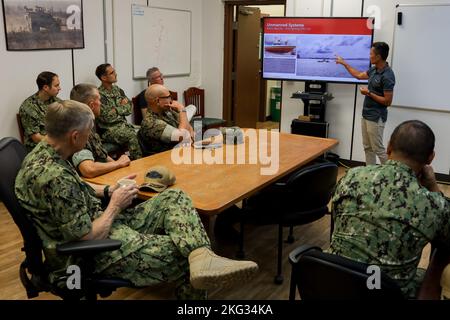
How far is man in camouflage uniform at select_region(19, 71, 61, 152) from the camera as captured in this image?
438cm

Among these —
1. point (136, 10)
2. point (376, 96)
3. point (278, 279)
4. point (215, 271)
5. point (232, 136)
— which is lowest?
point (278, 279)

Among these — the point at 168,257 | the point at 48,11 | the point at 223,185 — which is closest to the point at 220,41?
the point at 48,11

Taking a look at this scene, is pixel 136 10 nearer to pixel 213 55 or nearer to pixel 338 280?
pixel 213 55

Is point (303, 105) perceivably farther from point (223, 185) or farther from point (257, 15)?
point (223, 185)

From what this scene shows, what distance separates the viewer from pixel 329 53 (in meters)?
5.70

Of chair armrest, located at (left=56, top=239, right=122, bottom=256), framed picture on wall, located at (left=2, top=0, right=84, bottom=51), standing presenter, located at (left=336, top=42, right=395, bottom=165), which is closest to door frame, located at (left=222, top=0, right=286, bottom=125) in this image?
standing presenter, located at (left=336, top=42, right=395, bottom=165)

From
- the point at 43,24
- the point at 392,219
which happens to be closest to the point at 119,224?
the point at 392,219

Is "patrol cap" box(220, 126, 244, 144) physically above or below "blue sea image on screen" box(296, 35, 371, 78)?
below

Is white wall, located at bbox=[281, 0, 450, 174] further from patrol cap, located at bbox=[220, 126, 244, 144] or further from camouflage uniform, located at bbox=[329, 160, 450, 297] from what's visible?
camouflage uniform, located at bbox=[329, 160, 450, 297]

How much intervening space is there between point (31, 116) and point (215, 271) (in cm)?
312

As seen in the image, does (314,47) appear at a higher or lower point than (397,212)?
higher

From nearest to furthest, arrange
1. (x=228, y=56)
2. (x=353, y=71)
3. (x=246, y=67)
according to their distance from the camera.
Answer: (x=353, y=71)
(x=228, y=56)
(x=246, y=67)

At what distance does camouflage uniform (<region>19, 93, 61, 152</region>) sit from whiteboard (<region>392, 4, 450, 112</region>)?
3939 millimetres

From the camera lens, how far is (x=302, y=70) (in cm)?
591
